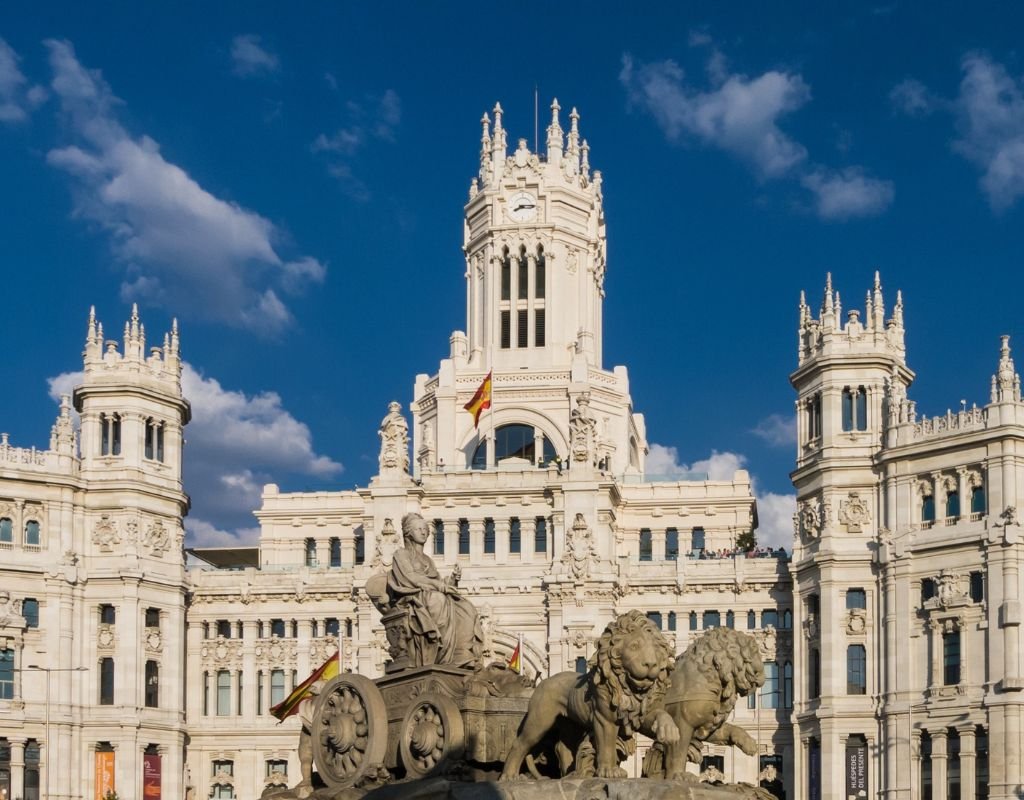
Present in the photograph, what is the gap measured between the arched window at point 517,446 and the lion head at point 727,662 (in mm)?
72022

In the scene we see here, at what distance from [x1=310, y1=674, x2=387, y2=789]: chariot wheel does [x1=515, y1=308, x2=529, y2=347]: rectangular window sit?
7444 cm

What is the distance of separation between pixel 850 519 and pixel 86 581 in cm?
3643

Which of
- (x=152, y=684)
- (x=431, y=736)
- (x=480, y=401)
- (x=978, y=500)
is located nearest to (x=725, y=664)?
(x=431, y=736)

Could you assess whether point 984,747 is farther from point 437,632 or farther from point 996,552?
point 437,632

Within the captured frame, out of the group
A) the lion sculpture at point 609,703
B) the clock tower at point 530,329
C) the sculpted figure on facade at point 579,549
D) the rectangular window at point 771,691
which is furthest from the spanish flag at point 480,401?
the lion sculpture at point 609,703

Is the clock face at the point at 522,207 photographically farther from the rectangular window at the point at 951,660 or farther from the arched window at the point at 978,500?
the rectangular window at the point at 951,660

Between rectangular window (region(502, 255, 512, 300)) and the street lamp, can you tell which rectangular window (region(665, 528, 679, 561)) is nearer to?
rectangular window (region(502, 255, 512, 300))

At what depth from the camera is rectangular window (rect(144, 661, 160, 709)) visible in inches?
3538

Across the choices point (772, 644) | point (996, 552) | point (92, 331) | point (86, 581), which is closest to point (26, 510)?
point (86, 581)

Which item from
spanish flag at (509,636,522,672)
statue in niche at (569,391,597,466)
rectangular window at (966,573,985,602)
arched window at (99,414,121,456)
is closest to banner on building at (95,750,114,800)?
arched window at (99,414,121,456)

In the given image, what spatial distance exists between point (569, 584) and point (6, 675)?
26838mm

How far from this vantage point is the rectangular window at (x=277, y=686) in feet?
306

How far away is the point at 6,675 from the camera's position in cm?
8719

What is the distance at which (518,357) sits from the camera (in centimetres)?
10350
